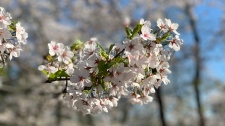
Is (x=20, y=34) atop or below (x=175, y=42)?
atop

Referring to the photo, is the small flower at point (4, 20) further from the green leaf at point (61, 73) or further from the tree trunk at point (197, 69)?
the tree trunk at point (197, 69)

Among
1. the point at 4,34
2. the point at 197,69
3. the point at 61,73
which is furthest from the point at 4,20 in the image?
the point at 197,69

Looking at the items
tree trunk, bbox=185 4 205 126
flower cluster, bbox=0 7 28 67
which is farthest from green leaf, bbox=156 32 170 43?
tree trunk, bbox=185 4 205 126

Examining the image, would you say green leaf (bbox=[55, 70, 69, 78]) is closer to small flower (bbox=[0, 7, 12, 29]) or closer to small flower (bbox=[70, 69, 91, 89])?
small flower (bbox=[70, 69, 91, 89])

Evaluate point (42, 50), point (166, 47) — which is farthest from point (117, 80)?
point (42, 50)

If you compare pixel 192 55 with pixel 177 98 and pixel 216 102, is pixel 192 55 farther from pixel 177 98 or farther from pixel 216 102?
pixel 177 98

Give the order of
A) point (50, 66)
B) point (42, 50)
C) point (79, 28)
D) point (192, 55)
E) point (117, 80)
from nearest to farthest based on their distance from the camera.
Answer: point (117, 80), point (50, 66), point (192, 55), point (42, 50), point (79, 28)

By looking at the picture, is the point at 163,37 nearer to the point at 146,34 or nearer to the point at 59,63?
the point at 146,34
